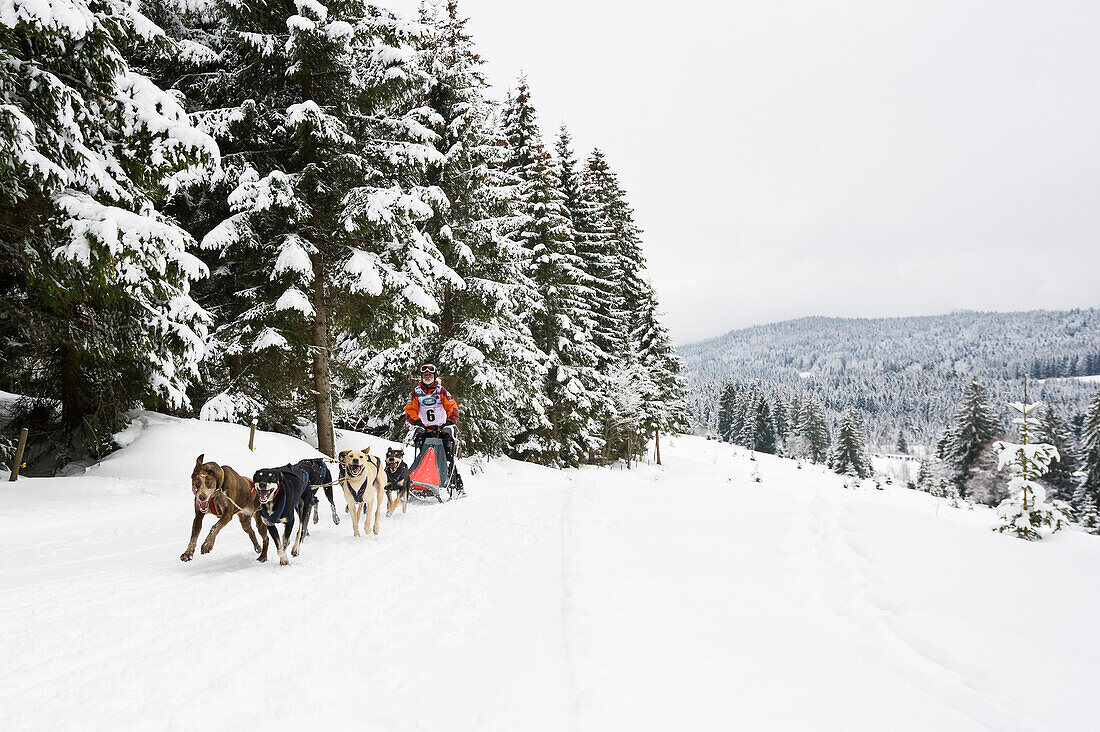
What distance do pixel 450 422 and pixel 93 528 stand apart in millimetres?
5085

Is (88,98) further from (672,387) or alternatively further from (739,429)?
(739,429)

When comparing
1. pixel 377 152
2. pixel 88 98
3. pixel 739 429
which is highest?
pixel 377 152

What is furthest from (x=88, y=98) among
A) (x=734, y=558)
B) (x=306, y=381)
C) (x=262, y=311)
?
(x=734, y=558)

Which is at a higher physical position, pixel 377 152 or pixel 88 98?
pixel 377 152

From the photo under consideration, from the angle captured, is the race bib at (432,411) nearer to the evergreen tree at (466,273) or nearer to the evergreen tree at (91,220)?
the evergreen tree at (91,220)

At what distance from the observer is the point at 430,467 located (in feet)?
30.5

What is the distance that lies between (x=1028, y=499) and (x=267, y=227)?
15043 mm

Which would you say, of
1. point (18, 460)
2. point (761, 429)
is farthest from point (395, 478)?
point (761, 429)

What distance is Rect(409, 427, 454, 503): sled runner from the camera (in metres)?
9.20

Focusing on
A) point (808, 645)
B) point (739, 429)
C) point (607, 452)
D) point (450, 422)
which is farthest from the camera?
point (739, 429)

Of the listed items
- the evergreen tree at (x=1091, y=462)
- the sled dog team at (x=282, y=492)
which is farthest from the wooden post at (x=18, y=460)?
the evergreen tree at (x=1091, y=462)

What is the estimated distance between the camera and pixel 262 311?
10.9 m

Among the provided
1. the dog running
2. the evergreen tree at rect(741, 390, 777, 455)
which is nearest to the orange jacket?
the dog running

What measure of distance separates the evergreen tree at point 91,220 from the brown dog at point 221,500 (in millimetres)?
3958
